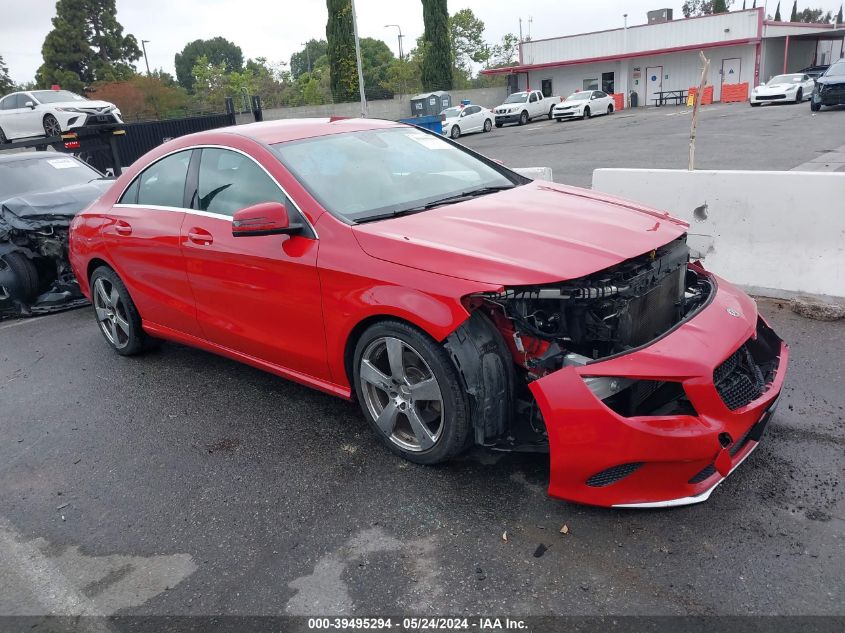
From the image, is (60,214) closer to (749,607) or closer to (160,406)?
(160,406)

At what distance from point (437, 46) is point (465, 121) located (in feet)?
56.8

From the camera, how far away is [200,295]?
4.47 m

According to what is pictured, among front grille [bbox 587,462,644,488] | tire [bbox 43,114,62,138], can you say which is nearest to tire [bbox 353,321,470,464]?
front grille [bbox 587,462,644,488]

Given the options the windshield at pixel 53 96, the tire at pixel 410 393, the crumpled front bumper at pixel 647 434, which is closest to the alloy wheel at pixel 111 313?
the tire at pixel 410 393

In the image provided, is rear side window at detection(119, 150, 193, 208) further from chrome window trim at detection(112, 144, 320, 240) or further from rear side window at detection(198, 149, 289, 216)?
rear side window at detection(198, 149, 289, 216)

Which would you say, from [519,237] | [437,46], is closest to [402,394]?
[519,237]

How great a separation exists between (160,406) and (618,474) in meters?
3.14

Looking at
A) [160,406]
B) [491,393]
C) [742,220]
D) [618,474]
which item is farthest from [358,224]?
[742,220]

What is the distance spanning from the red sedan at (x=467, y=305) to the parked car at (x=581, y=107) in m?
32.0

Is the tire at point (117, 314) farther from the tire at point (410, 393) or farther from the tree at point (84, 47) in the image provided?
the tree at point (84, 47)

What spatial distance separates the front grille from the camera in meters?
2.85

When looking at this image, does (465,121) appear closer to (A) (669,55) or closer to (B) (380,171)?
(A) (669,55)

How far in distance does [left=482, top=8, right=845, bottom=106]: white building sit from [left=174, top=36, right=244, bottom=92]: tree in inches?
2983

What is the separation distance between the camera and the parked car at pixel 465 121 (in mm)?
31062
